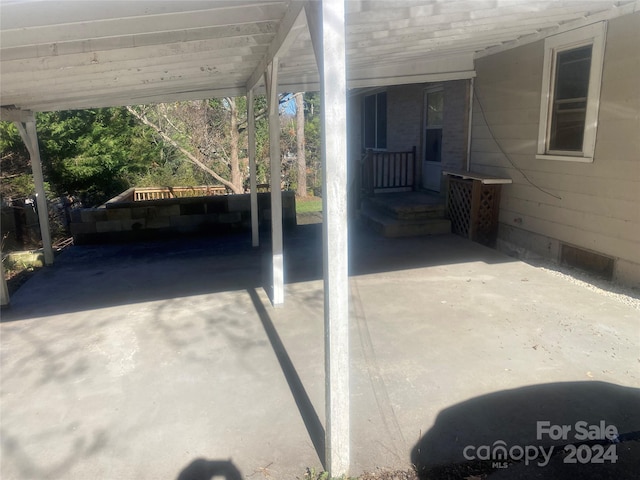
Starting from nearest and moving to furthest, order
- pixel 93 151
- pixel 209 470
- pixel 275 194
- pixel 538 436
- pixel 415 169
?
pixel 209 470 → pixel 538 436 → pixel 275 194 → pixel 415 169 → pixel 93 151

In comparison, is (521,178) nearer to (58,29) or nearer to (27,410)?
(58,29)

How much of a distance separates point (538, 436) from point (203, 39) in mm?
3474

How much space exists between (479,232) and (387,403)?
500cm

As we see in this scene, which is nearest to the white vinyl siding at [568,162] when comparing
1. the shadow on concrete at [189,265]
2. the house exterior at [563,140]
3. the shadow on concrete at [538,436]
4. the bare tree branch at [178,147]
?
the house exterior at [563,140]

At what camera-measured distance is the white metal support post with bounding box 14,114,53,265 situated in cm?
676

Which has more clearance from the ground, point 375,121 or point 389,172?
point 375,121

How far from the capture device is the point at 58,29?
112 inches

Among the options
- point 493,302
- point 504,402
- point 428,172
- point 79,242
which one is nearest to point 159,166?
point 79,242

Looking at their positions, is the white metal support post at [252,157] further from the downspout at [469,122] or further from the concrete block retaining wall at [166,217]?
the downspout at [469,122]

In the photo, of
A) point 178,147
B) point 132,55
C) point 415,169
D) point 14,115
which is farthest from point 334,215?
point 178,147

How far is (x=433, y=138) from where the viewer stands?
32.0 ft

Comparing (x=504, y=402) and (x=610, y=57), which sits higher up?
(x=610, y=57)

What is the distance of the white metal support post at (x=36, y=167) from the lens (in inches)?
266

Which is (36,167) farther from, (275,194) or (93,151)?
(93,151)
